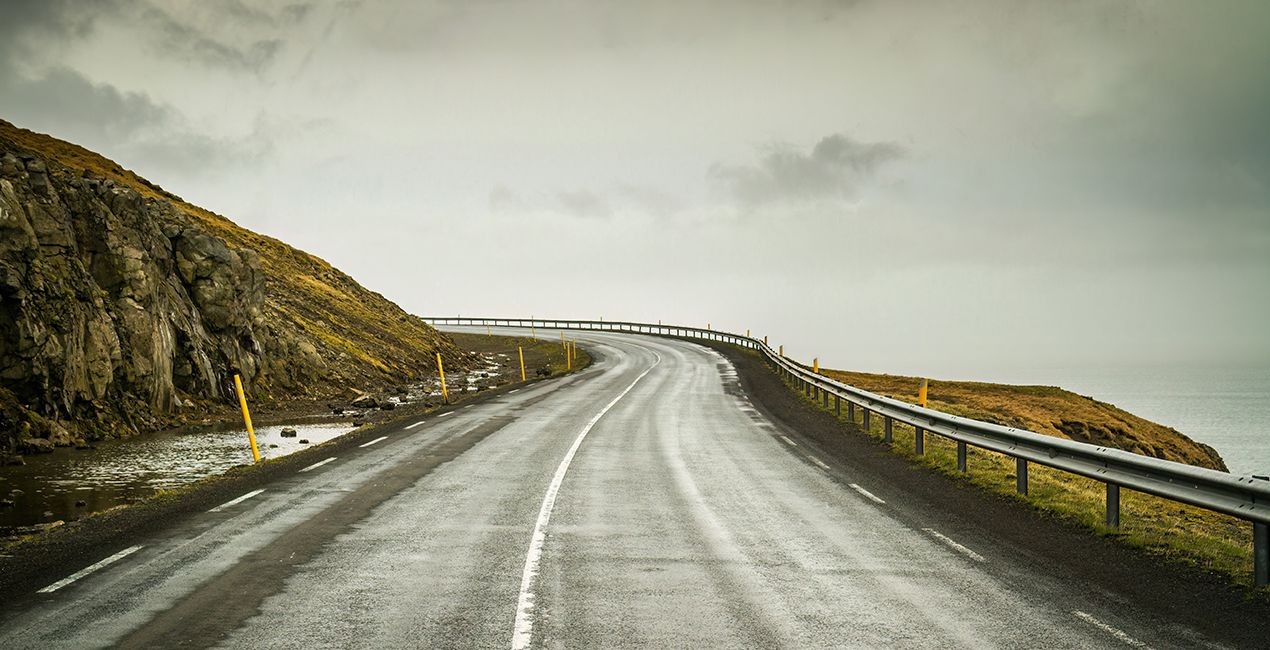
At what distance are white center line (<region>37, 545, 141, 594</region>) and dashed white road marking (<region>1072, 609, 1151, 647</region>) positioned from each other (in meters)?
8.50

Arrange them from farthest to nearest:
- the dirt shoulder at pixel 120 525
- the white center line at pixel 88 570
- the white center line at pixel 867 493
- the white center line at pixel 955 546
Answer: the white center line at pixel 867 493 < the white center line at pixel 955 546 < the dirt shoulder at pixel 120 525 < the white center line at pixel 88 570

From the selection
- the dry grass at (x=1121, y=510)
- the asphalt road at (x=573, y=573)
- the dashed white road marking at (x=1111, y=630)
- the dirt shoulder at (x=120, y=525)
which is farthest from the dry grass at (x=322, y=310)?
the dashed white road marking at (x=1111, y=630)

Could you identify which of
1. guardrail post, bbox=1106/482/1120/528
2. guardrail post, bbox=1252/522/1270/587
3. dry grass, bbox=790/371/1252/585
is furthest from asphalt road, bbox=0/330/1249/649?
guardrail post, bbox=1106/482/1120/528

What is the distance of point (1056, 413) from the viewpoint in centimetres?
4159

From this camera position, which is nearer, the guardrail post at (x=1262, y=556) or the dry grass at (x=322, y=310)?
the guardrail post at (x=1262, y=556)

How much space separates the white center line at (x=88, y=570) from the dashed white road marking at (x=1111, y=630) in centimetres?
850

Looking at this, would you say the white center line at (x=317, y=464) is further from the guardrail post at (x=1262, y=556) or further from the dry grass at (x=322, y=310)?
the guardrail post at (x=1262, y=556)

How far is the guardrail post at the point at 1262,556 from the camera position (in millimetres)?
7324

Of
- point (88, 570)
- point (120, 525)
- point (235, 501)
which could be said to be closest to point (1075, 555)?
point (88, 570)

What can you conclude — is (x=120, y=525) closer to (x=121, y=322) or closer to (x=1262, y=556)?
(x=1262, y=556)

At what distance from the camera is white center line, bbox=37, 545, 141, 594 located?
287 inches

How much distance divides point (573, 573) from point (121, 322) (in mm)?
18484

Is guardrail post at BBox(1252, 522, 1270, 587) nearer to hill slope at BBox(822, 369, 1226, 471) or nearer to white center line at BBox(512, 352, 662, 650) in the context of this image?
white center line at BBox(512, 352, 662, 650)

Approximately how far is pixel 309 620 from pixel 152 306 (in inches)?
766
